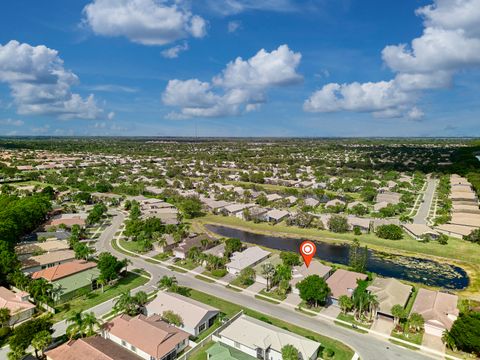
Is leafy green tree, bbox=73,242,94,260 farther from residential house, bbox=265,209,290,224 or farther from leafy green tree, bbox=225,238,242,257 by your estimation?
residential house, bbox=265,209,290,224

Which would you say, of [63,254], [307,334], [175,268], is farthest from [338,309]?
[63,254]

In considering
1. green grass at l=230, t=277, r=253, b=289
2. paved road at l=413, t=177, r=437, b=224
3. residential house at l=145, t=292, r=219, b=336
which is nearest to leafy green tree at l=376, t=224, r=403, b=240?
paved road at l=413, t=177, r=437, b=224

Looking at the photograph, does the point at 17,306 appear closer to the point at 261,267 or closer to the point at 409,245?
the point at 261,267

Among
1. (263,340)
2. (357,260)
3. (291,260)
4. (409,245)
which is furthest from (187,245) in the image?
(409,245)

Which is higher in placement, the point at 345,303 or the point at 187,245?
the point at 187,245

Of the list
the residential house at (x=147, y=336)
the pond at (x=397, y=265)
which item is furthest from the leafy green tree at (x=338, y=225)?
the residential house at (x=147, y=336)

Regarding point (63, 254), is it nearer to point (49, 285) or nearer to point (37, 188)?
point (49, 285)
